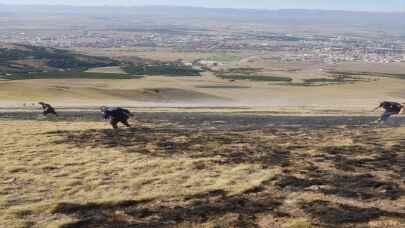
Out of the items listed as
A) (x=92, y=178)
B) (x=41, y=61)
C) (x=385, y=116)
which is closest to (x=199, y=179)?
(x=92, y=178)

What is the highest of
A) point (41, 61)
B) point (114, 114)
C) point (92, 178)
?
point (114, 114)

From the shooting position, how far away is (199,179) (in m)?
15.9

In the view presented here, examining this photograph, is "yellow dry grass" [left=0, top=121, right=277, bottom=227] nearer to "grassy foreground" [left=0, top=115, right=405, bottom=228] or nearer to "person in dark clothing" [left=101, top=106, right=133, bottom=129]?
"grassy foreground" [left=0, top=115, right=405, bottom=228]

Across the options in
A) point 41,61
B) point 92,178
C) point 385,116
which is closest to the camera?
point 92,178

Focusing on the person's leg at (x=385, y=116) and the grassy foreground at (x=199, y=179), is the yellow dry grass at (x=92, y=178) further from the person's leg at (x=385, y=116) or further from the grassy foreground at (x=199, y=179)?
the person's leg at (x=385, y=116)

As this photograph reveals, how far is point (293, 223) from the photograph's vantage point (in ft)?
41.1

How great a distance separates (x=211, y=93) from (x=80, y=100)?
1621cm

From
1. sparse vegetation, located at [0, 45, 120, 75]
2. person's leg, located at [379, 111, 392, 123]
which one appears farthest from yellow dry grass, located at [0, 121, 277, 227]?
sparse vegetation, located at [0, 45, 120, 75]

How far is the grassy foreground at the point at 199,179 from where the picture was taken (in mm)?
13055

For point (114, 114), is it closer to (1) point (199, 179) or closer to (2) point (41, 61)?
(1) point (199, 179)

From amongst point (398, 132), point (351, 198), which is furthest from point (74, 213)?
point (398, 132)

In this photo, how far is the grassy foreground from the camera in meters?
13.1

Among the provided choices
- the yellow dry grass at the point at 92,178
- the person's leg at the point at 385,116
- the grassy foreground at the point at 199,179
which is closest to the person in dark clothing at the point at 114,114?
the grassy foreground at the point at 199,179

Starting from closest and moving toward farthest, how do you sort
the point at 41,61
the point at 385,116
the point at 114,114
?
the point at 114,114 < the point at 385,116 < the point at 41,61
